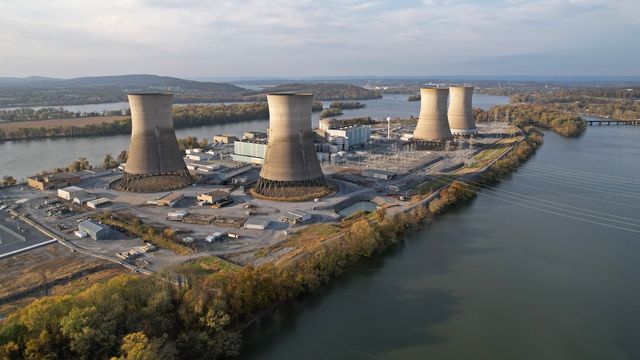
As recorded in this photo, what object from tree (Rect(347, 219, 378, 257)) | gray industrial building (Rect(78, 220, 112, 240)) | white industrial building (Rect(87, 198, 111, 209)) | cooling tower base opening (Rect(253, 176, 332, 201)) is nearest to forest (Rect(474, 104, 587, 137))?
cooling tower base opening (Rect(253, 176, 332, 201))

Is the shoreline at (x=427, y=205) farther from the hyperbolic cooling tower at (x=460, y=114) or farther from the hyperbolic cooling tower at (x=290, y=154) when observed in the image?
the hyperbolic cooling tower at (x=290, y=154)

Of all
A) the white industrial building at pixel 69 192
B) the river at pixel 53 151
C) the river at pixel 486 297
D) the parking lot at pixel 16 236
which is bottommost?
the river at pixel 486 297

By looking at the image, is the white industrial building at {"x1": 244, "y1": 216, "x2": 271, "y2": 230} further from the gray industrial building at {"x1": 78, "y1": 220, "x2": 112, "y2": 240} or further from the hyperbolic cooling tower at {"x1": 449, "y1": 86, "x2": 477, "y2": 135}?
the hyperbolic cooling tower at {"x1": 449, "y1": 86, "x2": 477, "y2": 135}

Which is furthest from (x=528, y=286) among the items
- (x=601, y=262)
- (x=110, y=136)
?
(x=110, y=136)

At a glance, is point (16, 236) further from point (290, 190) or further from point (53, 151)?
point (53, 151)

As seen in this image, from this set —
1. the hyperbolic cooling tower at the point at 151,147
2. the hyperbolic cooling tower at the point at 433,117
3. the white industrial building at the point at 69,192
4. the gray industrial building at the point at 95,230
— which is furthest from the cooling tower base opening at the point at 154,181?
the hyperbolic cooling tower at the point at 433,117

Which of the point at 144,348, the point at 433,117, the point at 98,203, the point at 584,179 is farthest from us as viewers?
the point at 433,117

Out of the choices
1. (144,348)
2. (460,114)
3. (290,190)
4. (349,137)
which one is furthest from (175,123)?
(144,348)
